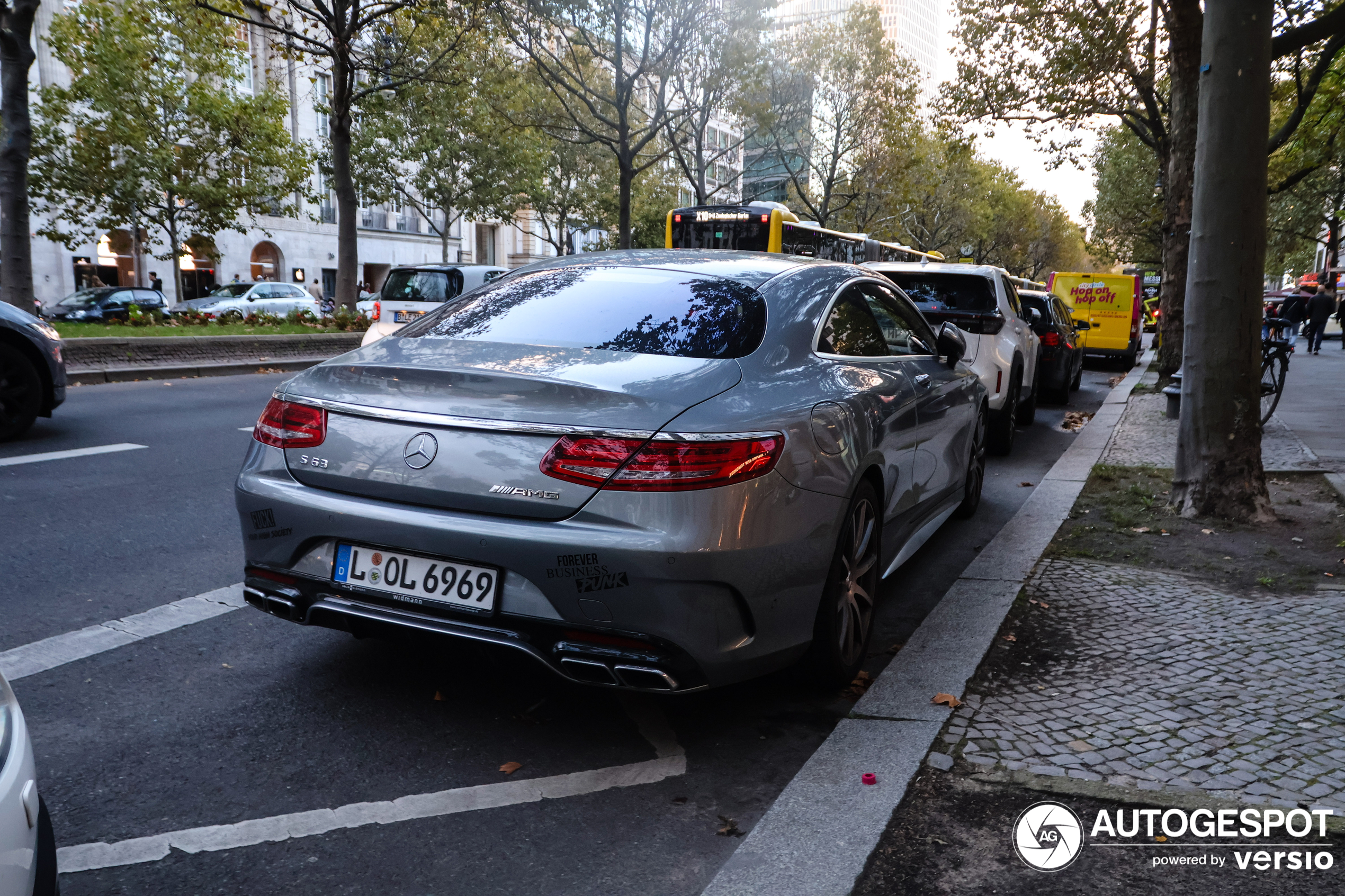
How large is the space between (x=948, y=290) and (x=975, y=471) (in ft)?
14.2

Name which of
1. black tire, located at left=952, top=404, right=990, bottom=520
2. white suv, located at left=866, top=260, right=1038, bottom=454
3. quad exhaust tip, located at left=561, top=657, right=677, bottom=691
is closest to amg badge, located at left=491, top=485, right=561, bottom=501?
quad exhaust tip, located at left=561, top=657, right=677, bottom=691

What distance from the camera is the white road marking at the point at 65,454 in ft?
24.5

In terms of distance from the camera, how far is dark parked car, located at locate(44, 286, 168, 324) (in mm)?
25609

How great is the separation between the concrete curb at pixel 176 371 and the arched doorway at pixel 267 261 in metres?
31.6

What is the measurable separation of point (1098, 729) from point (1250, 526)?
11.5 feet

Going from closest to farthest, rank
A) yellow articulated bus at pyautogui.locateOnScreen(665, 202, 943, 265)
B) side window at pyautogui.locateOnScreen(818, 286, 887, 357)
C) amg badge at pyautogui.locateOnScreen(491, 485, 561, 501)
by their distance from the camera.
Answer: amg badge at pyautogui.locateOnScreen(491, 485, 561, 501) → side window at pyautogui.locateOnScreen(818, 286, 887, 357) → yellow articulated bus at pyautogui.locateOnScreen(665, 202, 943, 265)

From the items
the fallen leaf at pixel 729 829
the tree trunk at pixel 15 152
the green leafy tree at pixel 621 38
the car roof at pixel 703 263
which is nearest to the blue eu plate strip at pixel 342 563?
the fallen leaf at pixel 729 829

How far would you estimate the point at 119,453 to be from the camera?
7.91 metres

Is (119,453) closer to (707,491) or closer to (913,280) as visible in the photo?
(707,491)

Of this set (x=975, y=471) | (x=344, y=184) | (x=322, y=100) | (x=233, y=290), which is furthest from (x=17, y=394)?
(x=322, y=100)

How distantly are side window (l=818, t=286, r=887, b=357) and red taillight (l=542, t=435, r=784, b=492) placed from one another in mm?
1042

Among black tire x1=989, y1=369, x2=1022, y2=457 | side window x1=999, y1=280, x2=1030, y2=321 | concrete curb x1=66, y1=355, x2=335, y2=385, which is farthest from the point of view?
concrete curb x1=66, y1=355, x2=335, y2=385

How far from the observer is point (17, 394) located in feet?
26.9

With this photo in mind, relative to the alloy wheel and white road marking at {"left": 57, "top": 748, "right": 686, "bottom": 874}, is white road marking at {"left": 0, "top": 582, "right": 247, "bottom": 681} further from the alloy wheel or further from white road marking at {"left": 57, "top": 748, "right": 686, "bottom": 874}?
the alloy wheel
